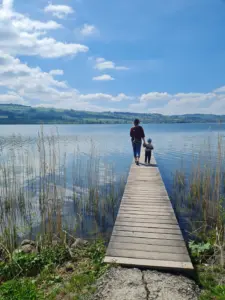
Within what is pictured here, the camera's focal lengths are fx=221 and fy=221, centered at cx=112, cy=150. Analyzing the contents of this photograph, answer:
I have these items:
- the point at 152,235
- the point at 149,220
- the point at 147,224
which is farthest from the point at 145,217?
the point at 152,235

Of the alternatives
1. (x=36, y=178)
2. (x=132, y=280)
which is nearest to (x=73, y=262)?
(x=132, y=280)

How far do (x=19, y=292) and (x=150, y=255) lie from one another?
1.98 metres

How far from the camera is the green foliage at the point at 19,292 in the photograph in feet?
9.64

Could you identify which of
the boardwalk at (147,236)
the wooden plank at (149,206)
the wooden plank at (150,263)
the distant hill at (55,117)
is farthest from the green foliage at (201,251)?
the distant hill at (55,117)

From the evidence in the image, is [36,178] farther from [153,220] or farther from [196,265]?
[196,265]

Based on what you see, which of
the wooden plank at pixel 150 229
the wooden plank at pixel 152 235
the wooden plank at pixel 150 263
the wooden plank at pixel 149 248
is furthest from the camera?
the wooden plank at pixel 150 229

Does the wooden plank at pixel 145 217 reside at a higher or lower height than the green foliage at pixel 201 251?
higher

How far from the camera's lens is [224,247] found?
14.0 feet

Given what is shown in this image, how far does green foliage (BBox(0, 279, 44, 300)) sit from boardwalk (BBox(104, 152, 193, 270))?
1.09 m

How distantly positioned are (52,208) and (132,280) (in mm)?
3357

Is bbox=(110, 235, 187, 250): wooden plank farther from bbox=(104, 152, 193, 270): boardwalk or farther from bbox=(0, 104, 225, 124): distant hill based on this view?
bbox=(0, 104, 225, 124): distant hill

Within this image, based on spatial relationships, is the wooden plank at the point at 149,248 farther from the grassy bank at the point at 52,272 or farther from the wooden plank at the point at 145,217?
the wooden plank at the point at 145,217

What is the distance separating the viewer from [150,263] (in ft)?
10.9

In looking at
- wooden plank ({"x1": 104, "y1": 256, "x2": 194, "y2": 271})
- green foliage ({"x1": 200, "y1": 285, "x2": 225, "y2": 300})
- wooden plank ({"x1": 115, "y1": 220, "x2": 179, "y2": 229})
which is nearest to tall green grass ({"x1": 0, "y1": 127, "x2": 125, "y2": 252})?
wooden plank ({"x1": 115, "y1": 220, "x2": 179, "y2": 229})
